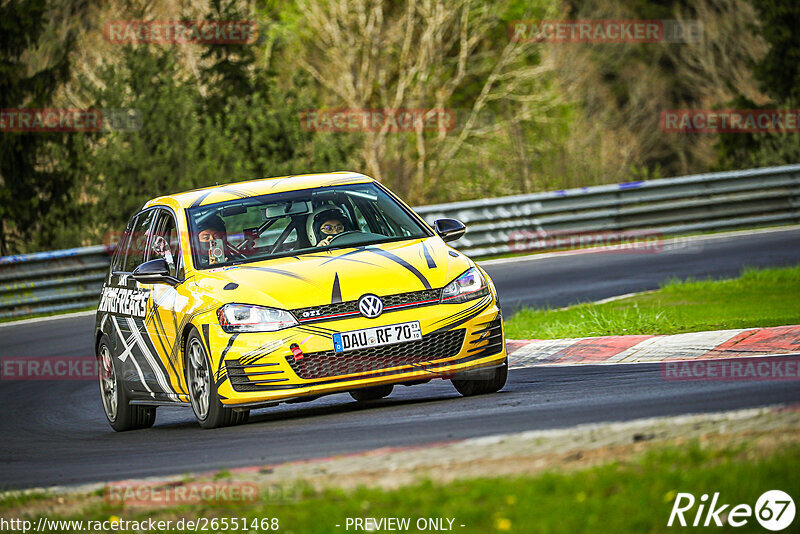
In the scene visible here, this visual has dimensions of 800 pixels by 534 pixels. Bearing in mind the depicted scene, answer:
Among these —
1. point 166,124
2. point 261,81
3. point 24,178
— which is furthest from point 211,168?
point 261,81

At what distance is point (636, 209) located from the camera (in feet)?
71.8

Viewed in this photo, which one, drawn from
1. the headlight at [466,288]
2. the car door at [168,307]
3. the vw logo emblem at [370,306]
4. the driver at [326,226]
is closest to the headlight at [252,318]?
the vw logo emblem at [370,306]

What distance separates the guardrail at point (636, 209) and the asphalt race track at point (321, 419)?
950 centimetres

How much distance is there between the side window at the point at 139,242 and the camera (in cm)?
1042

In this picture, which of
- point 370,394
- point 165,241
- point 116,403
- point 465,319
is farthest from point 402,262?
point 116,403

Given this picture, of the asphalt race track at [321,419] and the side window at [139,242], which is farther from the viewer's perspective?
the side window at [139,242]

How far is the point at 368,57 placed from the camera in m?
39.9

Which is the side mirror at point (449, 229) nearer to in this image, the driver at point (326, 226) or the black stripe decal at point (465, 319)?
the driver at point (326, 226)

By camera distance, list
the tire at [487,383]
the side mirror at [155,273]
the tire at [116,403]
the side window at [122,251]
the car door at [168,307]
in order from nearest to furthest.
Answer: the tire at [487,383], the car door at [168,307], the side mirror at [155,273], the tire at [116,403], the side window at [122,251]

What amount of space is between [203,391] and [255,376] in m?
0.60

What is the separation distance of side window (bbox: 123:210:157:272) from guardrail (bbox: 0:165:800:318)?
10.3 metres

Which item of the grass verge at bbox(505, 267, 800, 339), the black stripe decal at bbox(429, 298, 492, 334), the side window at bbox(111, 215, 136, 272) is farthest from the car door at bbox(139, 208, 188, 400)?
the grass verge at bbox(505, 267, 800, 339)

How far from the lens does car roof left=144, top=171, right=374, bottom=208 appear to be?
987 centimetres

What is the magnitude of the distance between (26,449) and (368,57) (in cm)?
3151
